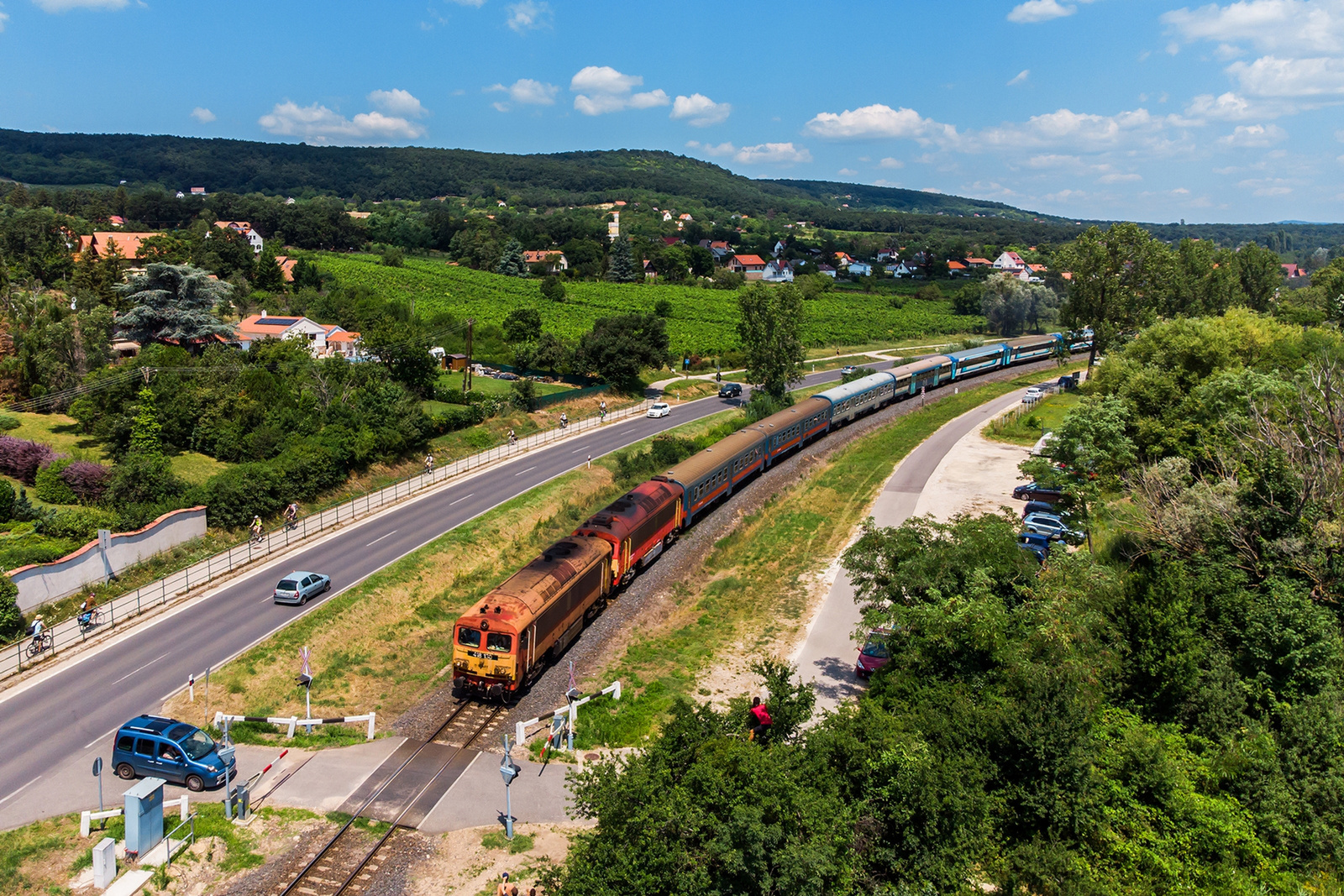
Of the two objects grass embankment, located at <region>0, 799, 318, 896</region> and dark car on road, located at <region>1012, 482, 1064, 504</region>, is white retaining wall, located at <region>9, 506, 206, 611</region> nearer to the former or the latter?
grass embankment, located at <region>0, 799, 318, 896</region>

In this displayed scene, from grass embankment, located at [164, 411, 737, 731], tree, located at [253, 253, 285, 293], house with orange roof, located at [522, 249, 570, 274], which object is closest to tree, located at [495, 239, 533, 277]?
house with orange roof, located at [522, 249, 570, 274]

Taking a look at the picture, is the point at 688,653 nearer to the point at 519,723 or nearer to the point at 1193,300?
the point at 519,723

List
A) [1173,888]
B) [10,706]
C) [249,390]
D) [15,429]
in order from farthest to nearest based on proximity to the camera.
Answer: [249,390] → [15,429] → [10,706] → [1173,888]

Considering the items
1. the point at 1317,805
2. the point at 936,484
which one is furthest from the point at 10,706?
the point at 936,484

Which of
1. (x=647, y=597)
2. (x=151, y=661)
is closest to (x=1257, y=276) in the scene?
(x=647, y=597)

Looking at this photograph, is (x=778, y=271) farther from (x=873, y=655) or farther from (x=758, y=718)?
(x=758, y=718)

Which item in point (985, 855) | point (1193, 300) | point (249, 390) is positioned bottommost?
point (985, 855)
